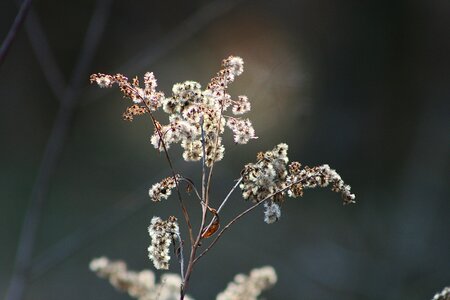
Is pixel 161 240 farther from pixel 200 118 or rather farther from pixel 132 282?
pixel 132 282

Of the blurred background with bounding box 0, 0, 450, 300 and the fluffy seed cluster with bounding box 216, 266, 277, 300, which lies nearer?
the fluffy seed cluster with bounding box 216, 266, 277, 300
